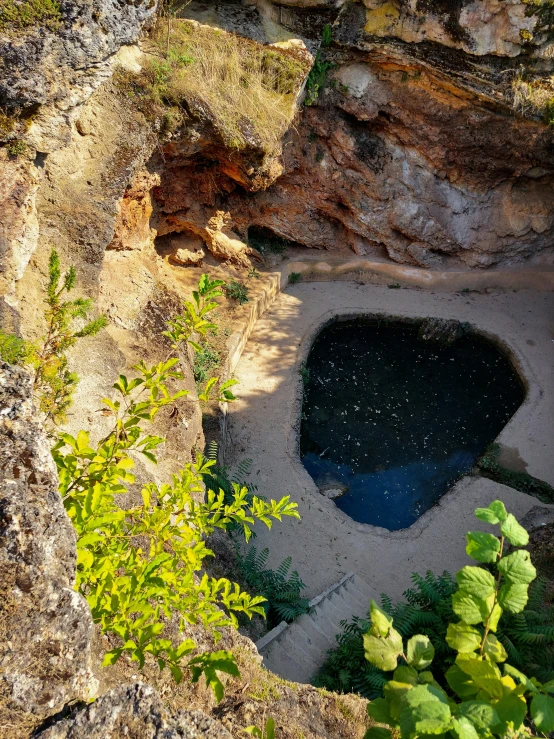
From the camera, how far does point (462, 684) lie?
6.09 feet

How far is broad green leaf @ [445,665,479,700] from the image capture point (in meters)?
1.84

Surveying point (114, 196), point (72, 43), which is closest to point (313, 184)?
point (114, 196)

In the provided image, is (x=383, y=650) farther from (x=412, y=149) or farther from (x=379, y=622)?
(x=412, y=149)

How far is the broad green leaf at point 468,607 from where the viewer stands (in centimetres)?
183

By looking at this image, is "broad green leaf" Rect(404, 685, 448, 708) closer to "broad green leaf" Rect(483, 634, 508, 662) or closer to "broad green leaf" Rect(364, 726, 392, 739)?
"broad green leaf" Rect(364, 726, 392, 739)

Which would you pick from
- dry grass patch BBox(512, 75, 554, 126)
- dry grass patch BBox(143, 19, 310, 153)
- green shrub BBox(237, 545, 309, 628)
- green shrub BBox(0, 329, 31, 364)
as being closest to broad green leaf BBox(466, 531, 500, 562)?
green shrub BBox(0, 329, 31, 364)

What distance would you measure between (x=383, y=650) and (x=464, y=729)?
37 cm

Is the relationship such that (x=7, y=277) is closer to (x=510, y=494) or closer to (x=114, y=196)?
(x=114, y=196)

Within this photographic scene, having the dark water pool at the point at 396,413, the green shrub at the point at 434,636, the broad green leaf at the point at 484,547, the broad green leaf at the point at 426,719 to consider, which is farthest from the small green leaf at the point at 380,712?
the dark water pool at the point at 396,413

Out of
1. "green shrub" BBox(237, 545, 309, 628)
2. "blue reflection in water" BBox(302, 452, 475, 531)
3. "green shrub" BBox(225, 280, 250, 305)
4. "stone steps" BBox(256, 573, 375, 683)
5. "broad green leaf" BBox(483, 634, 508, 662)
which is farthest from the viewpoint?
"green shrub" BBox(225, 280, 250, 305)

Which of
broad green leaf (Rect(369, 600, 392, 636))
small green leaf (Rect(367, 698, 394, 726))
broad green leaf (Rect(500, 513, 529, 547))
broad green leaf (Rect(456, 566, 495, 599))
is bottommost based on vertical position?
small green leaf (Rect(367, 698, 394, 726))

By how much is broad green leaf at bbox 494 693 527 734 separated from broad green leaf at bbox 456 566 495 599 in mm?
302

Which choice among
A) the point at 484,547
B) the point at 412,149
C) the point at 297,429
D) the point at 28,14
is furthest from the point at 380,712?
the point at 412,149

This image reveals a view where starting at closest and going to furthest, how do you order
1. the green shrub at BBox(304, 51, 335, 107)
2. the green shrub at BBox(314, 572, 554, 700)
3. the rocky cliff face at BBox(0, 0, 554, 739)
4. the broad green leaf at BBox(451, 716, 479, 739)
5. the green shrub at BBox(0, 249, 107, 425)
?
the broad green leaf at BBox(451, 716, 479, 739) < the rocky cliff face at BBox(0, 0, 554, 739) < the green shrub at BBox(0, 249, 107, 425) < the green shrub at BBox(314, 572, 554, 700) < the green shrub at BBox(304, 51, 335, 107)
